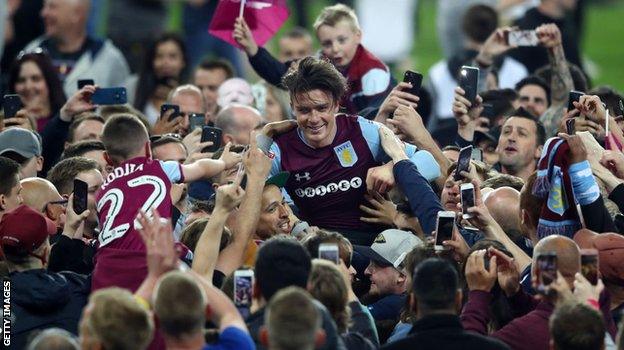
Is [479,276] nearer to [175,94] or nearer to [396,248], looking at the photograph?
[396,248]

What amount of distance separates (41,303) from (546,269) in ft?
9.69

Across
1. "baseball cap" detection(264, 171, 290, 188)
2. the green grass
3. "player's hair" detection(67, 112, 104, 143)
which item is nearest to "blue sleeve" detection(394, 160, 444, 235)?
"baseball cap" detection(264, 171, 290, 188)

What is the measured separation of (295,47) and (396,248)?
7.00 m

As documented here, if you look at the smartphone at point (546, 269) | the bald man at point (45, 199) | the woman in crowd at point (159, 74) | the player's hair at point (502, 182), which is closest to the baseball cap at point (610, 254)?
the smartphone at point (546, 269)

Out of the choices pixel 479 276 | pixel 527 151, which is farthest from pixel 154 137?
pixel 479 276

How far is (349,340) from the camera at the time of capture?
795 centimetres

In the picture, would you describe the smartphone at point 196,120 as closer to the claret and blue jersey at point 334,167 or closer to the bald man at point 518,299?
the claret and blue jersey at point 334,167

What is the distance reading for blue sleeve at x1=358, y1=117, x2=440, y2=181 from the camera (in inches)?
406

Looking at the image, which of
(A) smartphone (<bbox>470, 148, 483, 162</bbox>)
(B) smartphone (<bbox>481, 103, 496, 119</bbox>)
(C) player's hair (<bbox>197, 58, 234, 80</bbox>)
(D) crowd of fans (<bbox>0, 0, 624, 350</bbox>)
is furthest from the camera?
(C) player's hair (<bbox>197, 58, 234, 80</bbox>)

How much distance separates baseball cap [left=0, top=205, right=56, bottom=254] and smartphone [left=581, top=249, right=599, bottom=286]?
317 cm

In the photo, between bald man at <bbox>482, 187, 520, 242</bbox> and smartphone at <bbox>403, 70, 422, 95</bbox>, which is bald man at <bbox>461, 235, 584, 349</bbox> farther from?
smartphone at <bbox>403, 70, 422, 95</bbox>

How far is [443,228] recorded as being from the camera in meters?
9.11

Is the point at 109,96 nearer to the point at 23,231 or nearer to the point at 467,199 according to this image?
the point at 23,231

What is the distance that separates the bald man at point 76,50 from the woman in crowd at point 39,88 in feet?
4.25
